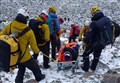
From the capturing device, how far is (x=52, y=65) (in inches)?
469

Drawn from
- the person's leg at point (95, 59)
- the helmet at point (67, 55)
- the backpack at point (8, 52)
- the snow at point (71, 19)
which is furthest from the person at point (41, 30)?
the person's leg at point (95, 59)

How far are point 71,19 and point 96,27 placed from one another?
11777 millimetres

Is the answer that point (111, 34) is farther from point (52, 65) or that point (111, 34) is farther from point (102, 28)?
point (52, 65)

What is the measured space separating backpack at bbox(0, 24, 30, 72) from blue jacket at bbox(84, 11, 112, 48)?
2.55 metres

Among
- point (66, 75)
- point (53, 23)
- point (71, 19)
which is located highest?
point (53, 23)

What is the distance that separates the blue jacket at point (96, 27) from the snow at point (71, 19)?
4.11 ft

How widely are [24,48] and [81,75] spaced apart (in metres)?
2.56

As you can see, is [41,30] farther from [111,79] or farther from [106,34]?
[111,79]

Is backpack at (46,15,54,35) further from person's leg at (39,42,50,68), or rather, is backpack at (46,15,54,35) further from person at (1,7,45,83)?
person at (1,7,45,83)

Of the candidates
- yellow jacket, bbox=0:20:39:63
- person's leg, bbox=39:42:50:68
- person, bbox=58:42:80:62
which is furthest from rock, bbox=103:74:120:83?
yellow jacket, bbox=0:20:39:63

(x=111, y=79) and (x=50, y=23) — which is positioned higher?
(x=50, y=23)

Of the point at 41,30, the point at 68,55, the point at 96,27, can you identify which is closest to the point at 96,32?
the point at 96,27

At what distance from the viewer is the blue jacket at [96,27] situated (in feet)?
34.0

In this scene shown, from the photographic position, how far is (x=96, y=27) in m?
10.4
